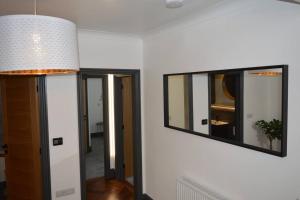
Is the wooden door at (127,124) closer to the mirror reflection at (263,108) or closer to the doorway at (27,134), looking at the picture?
the doorway at (27,134)

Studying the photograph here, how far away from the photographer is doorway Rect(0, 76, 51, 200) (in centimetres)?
308

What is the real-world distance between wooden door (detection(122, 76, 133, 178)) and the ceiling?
5.37 feet

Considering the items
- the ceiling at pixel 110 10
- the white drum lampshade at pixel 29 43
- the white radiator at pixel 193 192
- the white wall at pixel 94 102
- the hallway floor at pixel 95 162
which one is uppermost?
the ceiling at pixel 110 10

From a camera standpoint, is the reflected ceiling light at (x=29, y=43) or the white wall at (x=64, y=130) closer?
the reflected ceiling light at (x=29, y=43)

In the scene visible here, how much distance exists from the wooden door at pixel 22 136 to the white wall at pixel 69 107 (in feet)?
0.59

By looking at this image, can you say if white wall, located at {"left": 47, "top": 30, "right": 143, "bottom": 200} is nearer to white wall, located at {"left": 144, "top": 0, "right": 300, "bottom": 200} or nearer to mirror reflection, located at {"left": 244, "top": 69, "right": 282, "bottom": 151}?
white wall, located at {"left": 144, "top": 0, "right": 300, "bottom": 200}

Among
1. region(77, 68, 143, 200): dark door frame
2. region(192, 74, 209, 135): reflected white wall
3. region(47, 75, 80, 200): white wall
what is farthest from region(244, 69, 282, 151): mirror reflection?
region(47, 75, 80, 200): white wall

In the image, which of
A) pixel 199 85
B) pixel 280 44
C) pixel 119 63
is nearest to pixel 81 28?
pixel 119 63

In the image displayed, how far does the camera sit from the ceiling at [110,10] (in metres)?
2.16

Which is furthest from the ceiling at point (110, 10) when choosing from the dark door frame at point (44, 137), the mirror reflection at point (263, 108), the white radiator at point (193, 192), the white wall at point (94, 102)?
the white wall at point (94, 102)

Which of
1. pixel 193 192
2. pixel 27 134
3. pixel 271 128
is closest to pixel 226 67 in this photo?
pixel 271 128

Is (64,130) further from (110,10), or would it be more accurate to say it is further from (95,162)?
(95,162)

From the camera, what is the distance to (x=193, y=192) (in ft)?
8.62

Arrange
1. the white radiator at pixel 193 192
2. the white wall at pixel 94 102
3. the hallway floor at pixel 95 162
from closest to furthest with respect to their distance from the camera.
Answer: the white radiator at pixel 193 192
the hallway floor at pixel 95 162
the white wall at pixel 94 102
